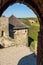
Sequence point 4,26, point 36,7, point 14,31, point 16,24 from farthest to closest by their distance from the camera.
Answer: point 16,24 → point 4,26 → point 14,31 → point 36,7

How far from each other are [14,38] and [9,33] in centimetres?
261

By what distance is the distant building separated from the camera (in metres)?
32.3

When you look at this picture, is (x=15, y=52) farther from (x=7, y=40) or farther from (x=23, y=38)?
(x=23, y=38)

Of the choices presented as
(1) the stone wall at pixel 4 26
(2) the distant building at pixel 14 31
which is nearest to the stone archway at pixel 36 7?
(2) the distant building at pixel 14 31

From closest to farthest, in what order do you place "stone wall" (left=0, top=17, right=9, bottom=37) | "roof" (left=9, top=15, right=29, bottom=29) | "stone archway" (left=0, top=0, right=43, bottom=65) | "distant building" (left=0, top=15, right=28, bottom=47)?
1. "stone archway" (left=0, top=0, right=43, bottom=65)
2. "distant building" (left=0, top=15, right=28, bottom=47)
3. "stone wall" (left=0, top=17, right=9, bottom=37)
4. "roof" (left=9, top=15, right=29, bottom=29)

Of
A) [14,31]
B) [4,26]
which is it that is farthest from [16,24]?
[14,31]

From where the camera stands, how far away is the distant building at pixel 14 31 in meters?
32.3

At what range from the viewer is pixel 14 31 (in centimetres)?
3198

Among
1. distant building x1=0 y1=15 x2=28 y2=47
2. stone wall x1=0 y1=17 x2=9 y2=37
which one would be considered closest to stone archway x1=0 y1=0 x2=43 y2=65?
distant building x1=0 y1=15 x2=28 y2=47

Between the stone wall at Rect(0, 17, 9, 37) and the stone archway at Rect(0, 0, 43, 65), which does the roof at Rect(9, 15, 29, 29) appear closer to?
the stone wall at Rect(0, 17, 9, 37)

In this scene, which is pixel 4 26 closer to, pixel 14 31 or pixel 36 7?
pixel 14 31

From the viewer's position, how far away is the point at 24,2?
2.88 metres

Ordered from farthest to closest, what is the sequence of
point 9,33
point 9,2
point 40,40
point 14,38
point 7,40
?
point 9,33, point 14,38, point 7,40, point 40,40, point 9,2

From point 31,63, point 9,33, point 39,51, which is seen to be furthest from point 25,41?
point 39,51
